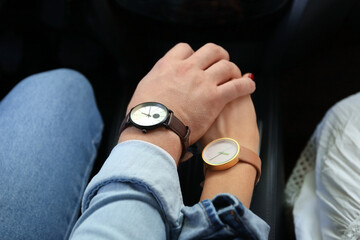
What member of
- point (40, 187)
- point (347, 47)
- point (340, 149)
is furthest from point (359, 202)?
point (347, 47)

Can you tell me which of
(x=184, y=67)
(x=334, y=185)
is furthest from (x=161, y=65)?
(x=334, y=185)

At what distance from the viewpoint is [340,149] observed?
651mm

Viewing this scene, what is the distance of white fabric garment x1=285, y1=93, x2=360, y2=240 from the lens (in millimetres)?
596

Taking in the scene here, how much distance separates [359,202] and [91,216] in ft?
1.35

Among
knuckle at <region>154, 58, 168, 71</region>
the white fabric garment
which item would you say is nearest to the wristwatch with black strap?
knuckle at <region>154, 58, 168, 71</region>

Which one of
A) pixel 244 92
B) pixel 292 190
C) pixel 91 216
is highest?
pixel 244 92

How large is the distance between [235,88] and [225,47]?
0.22 m

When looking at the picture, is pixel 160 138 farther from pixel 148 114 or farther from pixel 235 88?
pixel 235 88

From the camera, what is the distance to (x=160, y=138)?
0.57 m

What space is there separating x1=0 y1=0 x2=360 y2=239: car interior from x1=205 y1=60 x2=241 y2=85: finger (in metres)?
0.14

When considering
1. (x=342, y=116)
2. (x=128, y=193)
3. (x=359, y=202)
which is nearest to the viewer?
(x=128, y=193)

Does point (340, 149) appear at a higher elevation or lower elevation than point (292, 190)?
higher

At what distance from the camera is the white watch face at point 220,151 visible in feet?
1.93

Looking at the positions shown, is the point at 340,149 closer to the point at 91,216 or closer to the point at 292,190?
the point at 292,190
